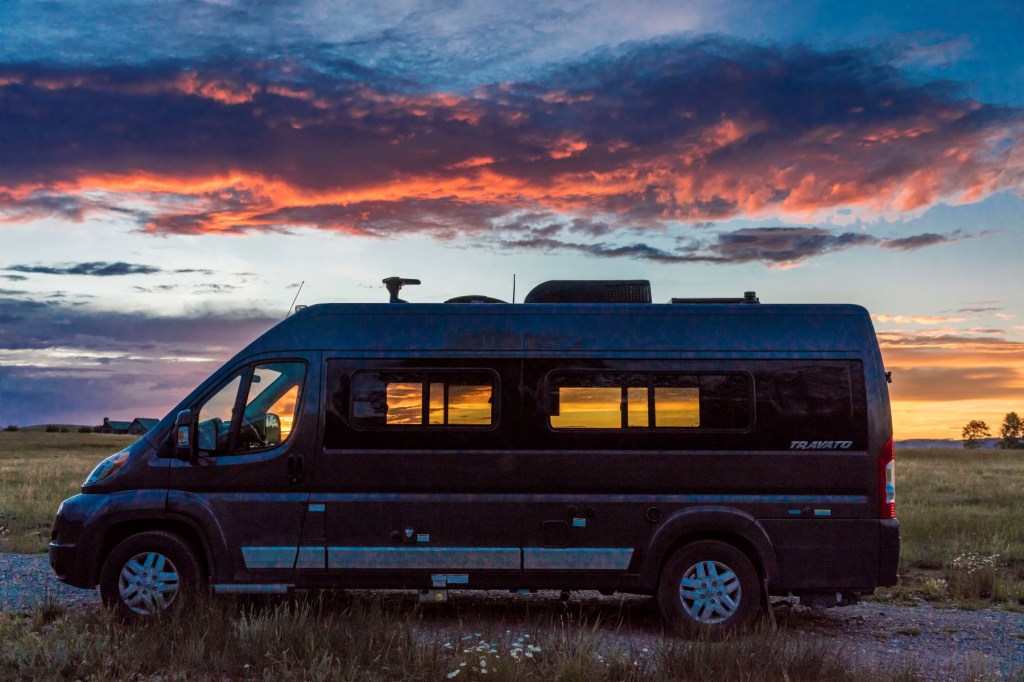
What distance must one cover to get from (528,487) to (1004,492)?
60.3ft

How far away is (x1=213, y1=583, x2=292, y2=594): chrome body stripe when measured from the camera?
8.53 m

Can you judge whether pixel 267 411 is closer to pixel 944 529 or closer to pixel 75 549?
pixel 75 549

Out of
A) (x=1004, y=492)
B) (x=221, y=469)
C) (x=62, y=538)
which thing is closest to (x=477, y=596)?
(x=221, y=469)

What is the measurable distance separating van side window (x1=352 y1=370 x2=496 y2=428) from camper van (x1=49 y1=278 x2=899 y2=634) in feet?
0.06

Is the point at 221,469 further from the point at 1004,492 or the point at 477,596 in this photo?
the point at 1004,492

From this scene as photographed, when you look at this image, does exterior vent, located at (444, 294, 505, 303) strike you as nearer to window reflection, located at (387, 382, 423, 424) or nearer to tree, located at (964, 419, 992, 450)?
window reflection, located at (387, 382, 423, 424)

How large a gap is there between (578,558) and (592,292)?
8.49 ft

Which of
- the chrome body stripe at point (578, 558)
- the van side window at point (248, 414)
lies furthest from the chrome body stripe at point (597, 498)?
the van side window at point (248, 414)

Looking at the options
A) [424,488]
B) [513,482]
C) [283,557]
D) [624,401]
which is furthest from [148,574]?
[624,401]

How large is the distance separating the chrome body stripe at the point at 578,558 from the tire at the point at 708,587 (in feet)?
1.35

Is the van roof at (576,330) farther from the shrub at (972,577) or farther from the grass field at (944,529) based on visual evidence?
the grass field at (944,529)

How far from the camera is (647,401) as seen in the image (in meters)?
8.69

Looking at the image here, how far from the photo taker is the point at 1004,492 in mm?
22781

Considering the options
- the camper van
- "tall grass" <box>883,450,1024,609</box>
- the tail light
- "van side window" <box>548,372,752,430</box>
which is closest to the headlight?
the camper van
